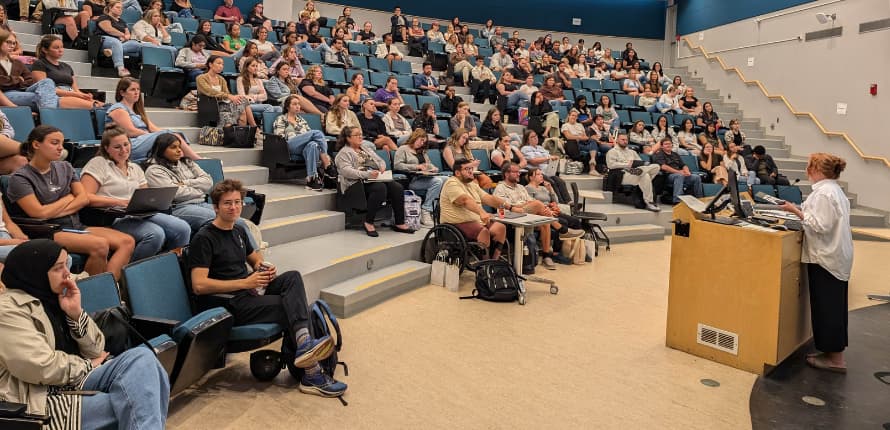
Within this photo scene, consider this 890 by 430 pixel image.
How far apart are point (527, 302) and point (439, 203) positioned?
4.25 feet

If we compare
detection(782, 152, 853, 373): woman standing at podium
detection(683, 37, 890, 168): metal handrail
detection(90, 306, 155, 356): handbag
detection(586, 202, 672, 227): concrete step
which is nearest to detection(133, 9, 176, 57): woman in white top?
detection(90, 306, 155, 356): handbag

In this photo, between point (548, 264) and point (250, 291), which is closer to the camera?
point (250, 291)

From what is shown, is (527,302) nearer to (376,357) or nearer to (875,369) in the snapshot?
(376,357)

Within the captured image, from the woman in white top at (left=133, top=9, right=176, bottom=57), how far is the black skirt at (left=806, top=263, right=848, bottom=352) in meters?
6.77

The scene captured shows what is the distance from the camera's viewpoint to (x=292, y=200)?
572 cm

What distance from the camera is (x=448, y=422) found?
2.99 metres

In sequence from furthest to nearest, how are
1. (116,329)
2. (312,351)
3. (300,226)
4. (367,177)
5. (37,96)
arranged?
(367,177) < (300,226) < (37,96) < (312,351) < (116,329)

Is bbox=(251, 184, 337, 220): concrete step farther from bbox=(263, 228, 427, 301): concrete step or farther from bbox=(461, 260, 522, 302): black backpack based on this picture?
bbox=(461, 260, 522, 302): black backpack

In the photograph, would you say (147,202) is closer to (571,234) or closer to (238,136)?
(238,136)

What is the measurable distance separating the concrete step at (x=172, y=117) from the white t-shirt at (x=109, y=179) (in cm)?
264

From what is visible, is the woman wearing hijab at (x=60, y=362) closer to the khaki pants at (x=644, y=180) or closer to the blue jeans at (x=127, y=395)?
the blue jeans at (x=127, y=395)

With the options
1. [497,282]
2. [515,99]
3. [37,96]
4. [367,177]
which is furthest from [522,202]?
[515,99]

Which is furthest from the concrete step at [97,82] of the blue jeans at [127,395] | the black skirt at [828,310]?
the black skirt at [828,310]

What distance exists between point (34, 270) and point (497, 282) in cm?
339
